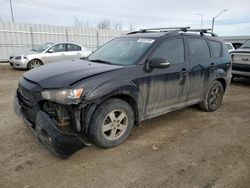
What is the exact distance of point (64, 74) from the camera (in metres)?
3.38

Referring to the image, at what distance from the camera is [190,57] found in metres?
4.57

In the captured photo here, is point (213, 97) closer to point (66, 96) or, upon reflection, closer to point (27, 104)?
point (66, 96)

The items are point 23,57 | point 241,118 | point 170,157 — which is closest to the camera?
point 170,157

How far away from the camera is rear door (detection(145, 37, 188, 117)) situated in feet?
12.9

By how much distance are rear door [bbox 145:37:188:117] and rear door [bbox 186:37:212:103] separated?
21 centimetres

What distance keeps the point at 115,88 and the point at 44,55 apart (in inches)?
361

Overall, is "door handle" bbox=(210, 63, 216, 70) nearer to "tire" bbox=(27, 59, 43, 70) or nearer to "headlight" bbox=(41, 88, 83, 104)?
"headlight" bbox=(41, 88, 83, 104)

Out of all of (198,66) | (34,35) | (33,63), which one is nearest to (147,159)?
(198,66)

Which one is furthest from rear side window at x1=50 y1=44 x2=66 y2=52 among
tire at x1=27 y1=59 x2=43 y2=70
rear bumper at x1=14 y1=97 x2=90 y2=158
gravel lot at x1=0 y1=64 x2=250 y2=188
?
rear bumper at x1=14 y1=97 x2=90 y2=158

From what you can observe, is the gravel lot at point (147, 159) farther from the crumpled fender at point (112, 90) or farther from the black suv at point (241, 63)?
the black suv at point (241, 63)

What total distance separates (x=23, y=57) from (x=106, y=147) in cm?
932

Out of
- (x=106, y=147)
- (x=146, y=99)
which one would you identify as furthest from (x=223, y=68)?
(x=106, y=147)

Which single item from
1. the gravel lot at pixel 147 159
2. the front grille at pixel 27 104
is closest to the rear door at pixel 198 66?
the gravel lot at pixel 147 159

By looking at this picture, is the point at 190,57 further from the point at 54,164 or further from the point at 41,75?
the point at 54,164
